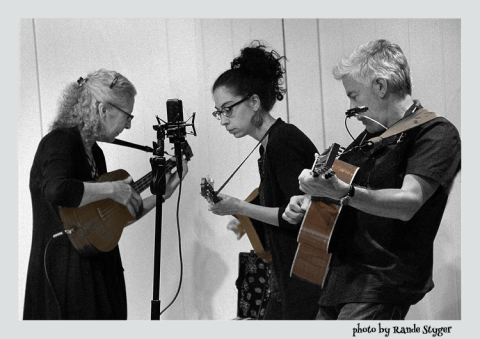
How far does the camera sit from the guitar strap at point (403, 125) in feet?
6.73

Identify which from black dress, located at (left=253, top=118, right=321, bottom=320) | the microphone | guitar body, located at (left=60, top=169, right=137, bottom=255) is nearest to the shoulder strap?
black dress, located at (left=253, top=118, right=321, bottom=320)

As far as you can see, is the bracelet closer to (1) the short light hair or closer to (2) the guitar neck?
(1) the short light hair

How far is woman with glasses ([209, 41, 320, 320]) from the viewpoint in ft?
7.95

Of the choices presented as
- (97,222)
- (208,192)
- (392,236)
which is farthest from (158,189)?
(392,236)

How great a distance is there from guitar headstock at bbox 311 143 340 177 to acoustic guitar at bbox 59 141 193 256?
848 mm

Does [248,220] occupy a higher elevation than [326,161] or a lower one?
lower

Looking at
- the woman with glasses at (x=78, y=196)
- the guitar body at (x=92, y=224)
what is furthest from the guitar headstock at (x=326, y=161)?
the guitar body at (x=92, y=224)

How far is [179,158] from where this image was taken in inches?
98.0

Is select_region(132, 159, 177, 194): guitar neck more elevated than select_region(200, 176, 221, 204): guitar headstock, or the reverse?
select_region(132, 159, 177, 194): guitar neck

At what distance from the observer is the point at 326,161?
1.90 m

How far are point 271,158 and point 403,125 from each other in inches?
24.4

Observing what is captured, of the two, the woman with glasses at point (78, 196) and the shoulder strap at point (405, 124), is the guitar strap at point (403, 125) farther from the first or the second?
the woman with glasses at point (78, 196)

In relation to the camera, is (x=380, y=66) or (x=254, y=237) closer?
(x=380, y=66)

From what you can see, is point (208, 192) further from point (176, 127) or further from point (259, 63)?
point (259, 63)
